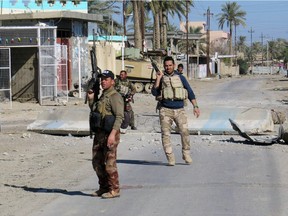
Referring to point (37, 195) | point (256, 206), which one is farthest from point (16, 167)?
point (256, 206)

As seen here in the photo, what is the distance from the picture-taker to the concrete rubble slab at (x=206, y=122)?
1648 cm

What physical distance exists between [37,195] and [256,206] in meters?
3.08

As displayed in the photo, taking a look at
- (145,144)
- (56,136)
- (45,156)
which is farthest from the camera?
(56,136)

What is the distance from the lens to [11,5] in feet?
119

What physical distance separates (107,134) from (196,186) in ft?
5.67

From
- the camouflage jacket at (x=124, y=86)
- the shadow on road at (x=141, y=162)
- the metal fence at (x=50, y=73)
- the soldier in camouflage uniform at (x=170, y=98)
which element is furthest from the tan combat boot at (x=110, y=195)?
the metal fence at (x=50, y=73)

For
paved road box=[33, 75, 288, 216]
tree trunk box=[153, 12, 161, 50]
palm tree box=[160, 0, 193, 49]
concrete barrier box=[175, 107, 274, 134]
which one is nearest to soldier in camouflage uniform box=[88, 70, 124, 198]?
paved road box=[33, 75, 288, 216]

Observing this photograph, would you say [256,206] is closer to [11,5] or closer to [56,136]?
[56,136]

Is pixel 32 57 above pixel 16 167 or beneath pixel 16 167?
above

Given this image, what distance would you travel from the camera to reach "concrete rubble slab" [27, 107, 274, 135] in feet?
54.1

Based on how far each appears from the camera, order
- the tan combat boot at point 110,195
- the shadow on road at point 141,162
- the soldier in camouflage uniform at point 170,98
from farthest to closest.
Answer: the shadow on road at point 141,162 < the soldier in camouflage uniform at point 170,98 < the tan combat boot at point 110,195

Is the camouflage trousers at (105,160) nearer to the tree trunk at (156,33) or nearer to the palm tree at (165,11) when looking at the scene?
the tree trunk at (156,33)

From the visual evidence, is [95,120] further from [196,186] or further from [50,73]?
[50,73]

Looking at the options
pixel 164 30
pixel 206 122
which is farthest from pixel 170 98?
pixel 164 30
